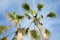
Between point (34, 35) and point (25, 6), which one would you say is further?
point (25, 6)

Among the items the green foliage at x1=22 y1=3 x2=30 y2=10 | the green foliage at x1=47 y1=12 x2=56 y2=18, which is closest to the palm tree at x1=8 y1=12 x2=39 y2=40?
the green foliage at x1=22 y1=3 x2=30 y2=10

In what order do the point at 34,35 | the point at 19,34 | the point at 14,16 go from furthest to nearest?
the point at 14,16 → the point at 34,35 → the point at 19,34

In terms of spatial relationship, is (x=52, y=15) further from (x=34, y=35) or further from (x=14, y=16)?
(x=14, y=16)

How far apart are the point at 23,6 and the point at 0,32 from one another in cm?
437


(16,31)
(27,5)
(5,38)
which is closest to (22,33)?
(16,31)

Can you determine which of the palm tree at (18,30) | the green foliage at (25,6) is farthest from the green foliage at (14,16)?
the green foliage at (25,6)

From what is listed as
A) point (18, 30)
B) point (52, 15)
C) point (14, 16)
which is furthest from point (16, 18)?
point (52, 15)

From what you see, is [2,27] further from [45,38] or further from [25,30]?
[45,38]

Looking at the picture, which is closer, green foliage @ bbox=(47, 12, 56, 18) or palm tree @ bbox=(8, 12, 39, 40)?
palm tree @ bbox=(8, 12, 39, 40)

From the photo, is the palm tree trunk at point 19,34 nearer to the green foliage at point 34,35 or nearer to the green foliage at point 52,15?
Result: the green foliage at point 34,35

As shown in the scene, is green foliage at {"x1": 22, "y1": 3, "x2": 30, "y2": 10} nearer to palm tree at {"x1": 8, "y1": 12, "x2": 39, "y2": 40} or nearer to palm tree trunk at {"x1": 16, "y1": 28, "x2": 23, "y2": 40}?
palm tree at {"x1": 8, "y1": 12, "x2": 39, "y2": 40}

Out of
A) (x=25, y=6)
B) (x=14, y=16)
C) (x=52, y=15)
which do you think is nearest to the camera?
(x=52, y=15)

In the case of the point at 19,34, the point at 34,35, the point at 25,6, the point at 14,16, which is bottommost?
the point at 34,35

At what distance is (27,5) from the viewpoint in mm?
23922
